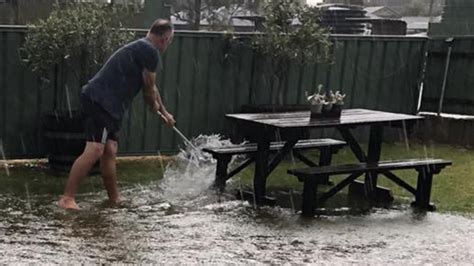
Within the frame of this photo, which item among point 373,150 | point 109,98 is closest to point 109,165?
point 109,98

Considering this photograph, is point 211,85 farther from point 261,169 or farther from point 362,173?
point 362,173

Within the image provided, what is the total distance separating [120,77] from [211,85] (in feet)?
Result: 10.8

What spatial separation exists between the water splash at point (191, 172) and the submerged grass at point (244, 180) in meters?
0.20

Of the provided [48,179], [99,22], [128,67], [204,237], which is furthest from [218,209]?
[99,22]

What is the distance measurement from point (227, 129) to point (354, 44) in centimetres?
253

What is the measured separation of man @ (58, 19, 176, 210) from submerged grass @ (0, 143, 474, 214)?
2.65ft

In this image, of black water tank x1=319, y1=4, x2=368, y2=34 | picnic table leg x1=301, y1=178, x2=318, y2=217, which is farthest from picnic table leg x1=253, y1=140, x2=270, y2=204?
black water tank x1=319, y1=4, x2=368, y2=34

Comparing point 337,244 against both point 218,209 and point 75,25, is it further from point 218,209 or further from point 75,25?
point 75,25

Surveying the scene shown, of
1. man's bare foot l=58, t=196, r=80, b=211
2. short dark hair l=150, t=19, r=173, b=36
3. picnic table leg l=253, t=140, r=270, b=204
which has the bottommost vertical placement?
man's bare foot l=58, t=196, r=80, b=211

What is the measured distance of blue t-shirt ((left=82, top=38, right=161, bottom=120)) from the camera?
5.95 meters

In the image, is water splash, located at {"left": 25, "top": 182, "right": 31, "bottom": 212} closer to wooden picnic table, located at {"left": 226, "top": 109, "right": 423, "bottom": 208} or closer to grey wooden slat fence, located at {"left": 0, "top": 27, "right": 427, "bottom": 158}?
grey wooden slat fence, located at {"left": 0, "top": 27, "right": 427, "bottom": 158}

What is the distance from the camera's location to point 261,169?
260 inches

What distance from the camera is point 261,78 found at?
962 cm

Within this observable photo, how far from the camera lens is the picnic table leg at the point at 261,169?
6579 millimetres
